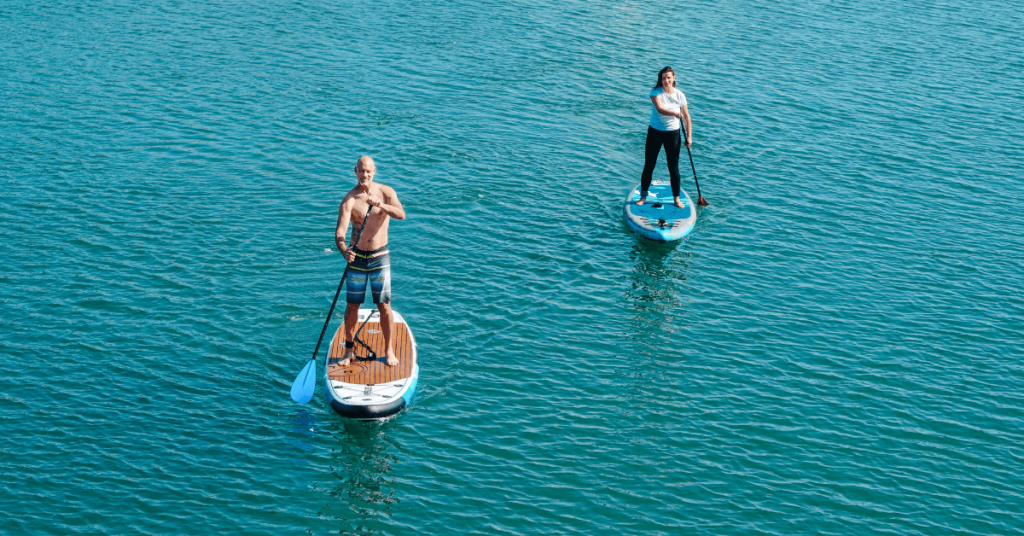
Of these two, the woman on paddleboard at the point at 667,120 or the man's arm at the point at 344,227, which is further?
the woman on paddleboard at the point at 667,120

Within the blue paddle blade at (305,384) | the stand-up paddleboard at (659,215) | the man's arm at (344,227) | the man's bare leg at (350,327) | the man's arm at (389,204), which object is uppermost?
the man's arm at (389,204)

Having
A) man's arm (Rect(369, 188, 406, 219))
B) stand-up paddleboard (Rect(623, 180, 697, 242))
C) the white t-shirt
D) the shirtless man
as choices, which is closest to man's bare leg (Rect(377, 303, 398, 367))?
the shirtless man

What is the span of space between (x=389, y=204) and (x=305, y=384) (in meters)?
3.23

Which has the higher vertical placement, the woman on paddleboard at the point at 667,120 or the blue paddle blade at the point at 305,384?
the woman on paddleboard at the point at 667,120

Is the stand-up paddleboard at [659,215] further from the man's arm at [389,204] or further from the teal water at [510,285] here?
the man's arm at [389,204]

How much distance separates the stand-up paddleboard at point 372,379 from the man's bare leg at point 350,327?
9 cm

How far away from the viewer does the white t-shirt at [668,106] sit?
72.8ft

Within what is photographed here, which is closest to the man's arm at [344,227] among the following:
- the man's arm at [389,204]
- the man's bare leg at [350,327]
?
the man's arm at [389,204]

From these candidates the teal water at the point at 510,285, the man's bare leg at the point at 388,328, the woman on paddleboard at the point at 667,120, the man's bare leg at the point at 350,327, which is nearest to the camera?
the teal water at the point at 510,285

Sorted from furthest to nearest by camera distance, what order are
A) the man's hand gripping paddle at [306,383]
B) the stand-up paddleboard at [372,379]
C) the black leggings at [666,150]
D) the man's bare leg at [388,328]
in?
1. the black leggings at [666,150]
2. the man's bare leg at [388,328]
3. the man's hand gripping paddle at [306,383]
4. the stand-up paddleboard at [372,379]

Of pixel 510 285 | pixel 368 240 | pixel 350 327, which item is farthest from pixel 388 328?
pixel 510 285

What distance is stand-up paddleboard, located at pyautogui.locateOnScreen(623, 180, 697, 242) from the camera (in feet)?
74.6

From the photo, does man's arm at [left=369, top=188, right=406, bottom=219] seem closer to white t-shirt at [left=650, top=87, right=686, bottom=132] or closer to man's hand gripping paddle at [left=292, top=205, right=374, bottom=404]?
man's hand gripping paddle at [left=292, top=205, right=374, bottom=404]

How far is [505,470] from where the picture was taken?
50.4 ft
